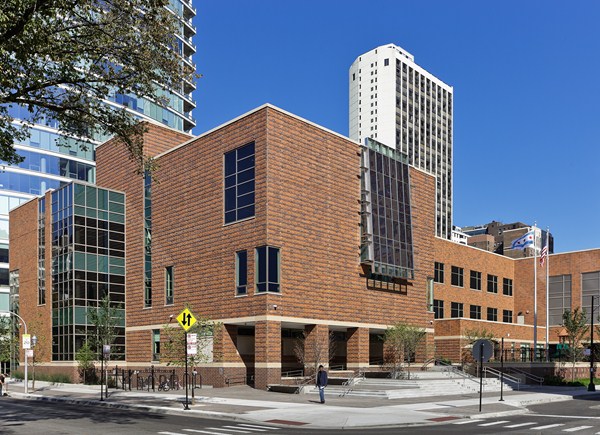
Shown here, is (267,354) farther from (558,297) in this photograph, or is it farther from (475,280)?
(558,297)

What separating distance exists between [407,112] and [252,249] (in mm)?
132155

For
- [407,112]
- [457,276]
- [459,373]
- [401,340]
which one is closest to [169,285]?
[401,340]

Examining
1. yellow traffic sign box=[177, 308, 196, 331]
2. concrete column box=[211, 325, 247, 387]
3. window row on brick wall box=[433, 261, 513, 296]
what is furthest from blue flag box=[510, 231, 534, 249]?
yellow traffic sign box=[177, 308, 196, 331]

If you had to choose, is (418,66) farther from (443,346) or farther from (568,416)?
(568,416)

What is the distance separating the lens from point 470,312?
69.8 meters

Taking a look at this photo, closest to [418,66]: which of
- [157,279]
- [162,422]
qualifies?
[157,279]

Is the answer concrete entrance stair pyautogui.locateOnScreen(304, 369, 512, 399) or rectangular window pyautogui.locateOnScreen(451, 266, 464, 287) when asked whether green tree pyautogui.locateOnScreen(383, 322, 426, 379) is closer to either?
concrete entrance stair pyautogui.locateOnScreen(304, 369, 512, 399)

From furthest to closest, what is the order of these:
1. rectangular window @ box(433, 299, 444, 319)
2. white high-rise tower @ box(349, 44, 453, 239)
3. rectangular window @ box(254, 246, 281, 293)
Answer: white high-rise tower @ box(349, 44, 453, 239) < rectangular window @ box(433, 299, 444, 319) < rectangular window @ box(254, 246, 281, 293)

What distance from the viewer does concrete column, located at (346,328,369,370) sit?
1836 inches

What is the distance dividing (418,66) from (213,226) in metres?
138

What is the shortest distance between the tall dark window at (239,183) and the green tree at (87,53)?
20.4m

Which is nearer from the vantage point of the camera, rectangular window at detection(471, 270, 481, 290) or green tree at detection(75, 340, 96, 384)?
green tree at detection(75, 340, 96, 384)

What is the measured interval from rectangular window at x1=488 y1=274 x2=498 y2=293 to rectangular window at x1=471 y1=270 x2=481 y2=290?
9.49 ft

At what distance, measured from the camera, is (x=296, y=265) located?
42.2 meters
